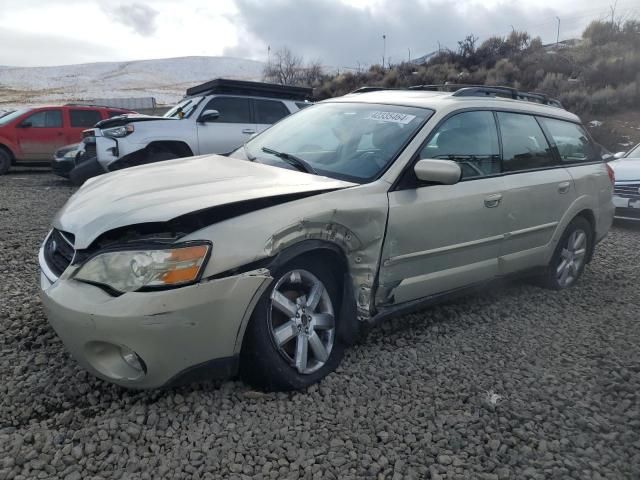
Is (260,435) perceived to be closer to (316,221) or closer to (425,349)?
(316,221)

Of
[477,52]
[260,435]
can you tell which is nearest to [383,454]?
[260,435]

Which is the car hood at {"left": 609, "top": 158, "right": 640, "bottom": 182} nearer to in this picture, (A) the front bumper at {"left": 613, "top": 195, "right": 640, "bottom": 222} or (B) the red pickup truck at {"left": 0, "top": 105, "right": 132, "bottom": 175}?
(A) the front bumper at {"left": 613, "top": 195, "right": 640, "bottom": 222}

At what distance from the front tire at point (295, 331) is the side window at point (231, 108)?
253 inches

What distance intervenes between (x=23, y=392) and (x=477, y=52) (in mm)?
25529

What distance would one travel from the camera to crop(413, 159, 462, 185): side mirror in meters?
3.10

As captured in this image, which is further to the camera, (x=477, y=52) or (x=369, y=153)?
(x=477, y=52)

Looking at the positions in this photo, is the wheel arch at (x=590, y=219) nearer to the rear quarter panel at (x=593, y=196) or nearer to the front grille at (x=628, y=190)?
the rear quarter panel at (x=593, y=196)

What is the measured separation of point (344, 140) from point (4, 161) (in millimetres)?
10924

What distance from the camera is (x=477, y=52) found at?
80.9 feet

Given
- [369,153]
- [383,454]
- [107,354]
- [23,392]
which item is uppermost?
[369,153]

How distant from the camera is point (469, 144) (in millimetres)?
3762

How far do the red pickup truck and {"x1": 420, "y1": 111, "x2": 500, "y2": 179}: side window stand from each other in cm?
1113

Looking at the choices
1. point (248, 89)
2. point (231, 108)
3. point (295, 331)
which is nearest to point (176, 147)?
point (231, 108)

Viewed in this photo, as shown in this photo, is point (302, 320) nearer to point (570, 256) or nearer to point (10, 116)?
point (570, 256)
